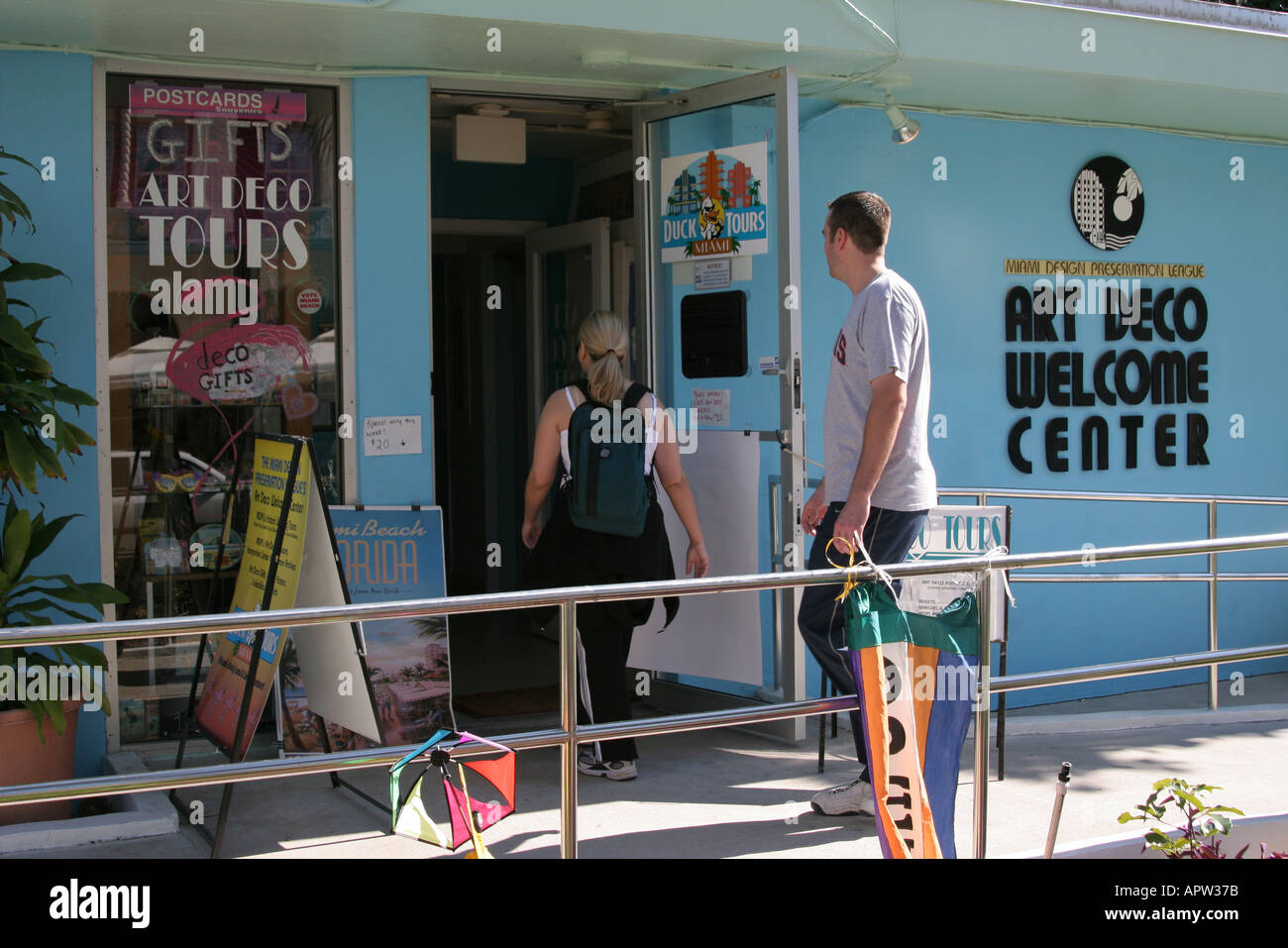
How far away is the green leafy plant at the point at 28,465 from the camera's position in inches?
178

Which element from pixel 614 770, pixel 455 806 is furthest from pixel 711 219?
pixel 455 806

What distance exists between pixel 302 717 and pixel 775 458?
2296mm

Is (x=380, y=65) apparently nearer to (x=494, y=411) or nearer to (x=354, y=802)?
(x=354, y=802)

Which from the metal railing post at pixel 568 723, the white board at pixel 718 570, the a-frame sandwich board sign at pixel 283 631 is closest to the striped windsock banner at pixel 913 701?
the metal railing post at pixel 568 723

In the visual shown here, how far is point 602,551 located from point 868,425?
4.46 feet

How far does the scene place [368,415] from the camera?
5719 millimetres

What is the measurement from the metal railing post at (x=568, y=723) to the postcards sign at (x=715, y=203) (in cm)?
307

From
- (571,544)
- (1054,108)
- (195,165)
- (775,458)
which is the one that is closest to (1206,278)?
(1054,108)

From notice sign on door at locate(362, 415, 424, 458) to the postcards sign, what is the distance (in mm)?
1431

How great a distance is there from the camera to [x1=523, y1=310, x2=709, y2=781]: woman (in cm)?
512

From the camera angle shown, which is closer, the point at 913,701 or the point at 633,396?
the point at 913,701

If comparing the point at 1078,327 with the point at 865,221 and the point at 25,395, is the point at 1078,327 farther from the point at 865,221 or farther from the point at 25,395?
the point at 25,395

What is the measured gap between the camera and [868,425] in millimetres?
4184

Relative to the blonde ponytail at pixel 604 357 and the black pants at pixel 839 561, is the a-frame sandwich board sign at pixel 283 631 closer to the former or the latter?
the blonde ponytail at pixel 604 357
